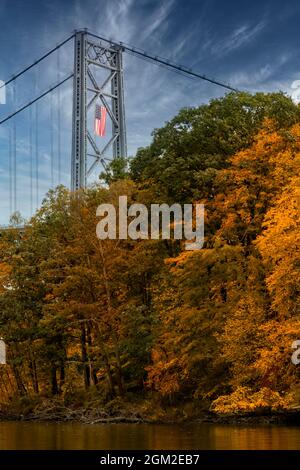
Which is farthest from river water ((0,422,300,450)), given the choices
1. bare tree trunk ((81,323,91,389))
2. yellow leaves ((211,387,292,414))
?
bare tree trunk ((81,323,91,389))

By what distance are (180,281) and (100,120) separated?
113ft

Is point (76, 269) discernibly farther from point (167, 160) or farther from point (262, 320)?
point (262, 320)

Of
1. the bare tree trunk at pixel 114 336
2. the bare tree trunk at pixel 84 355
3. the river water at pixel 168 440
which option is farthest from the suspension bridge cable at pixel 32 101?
the river water at pixel 168 440

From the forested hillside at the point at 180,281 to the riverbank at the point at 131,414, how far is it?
0.54 metres

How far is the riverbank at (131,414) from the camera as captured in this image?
24.1 meters

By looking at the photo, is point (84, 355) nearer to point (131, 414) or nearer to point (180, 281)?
point (131, 414)

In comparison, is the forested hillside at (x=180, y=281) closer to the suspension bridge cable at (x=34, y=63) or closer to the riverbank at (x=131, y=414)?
the riverbank at (x=131, y=414)

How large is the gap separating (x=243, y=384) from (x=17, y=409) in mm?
13232

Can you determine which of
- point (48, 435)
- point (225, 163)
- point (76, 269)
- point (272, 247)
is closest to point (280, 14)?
point (225, 163)

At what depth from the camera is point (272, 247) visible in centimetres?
2234

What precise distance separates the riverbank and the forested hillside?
54 centimetres

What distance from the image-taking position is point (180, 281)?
27531mm

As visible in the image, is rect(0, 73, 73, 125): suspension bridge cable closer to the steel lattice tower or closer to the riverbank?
the steel lattice tower

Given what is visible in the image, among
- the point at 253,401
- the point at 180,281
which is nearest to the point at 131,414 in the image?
the point at 180,281
